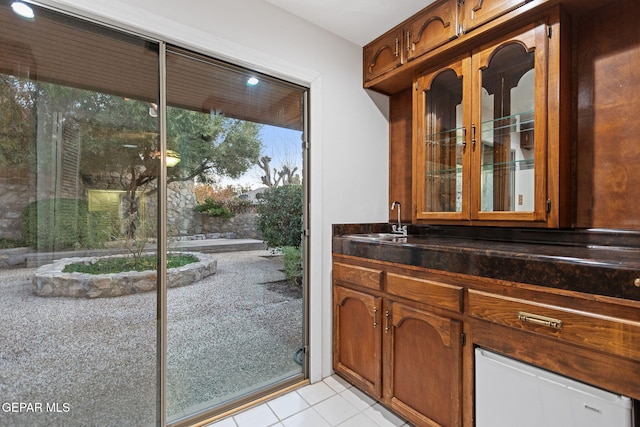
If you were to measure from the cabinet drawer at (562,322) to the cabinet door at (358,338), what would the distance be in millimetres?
630

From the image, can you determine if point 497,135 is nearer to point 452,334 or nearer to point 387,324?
point 452,334

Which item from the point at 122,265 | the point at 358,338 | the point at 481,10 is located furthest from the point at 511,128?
the point at 122,265

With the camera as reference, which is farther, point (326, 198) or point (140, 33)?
point (326, 198)

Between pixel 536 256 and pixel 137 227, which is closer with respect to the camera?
pixel 536 256

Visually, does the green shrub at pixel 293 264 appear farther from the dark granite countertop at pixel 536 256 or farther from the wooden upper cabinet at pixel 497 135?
the wooden upper cabinet at pixel 497 135

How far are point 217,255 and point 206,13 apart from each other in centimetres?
139

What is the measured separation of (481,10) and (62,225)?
2.41 metres

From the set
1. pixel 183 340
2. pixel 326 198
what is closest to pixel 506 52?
pixel 326 198

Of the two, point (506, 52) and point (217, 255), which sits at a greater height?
point (506, 52)

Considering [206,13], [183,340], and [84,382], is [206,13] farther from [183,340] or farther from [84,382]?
[84,382]

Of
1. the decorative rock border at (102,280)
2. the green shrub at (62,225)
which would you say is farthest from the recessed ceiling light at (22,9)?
the decorative rock border at (102,280)

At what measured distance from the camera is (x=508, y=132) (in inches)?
66.0

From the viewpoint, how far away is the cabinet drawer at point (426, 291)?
4.51 ft

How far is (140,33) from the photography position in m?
1.47
